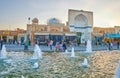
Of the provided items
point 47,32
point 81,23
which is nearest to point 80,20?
point 81,23

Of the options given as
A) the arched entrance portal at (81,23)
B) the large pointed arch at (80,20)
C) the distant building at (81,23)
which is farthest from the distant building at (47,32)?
the large pointed arch at (80,20)

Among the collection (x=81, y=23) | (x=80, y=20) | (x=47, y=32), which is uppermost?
(x=80, y=20)

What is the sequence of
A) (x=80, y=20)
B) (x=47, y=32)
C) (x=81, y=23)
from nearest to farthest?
(x=47, y=32) → (x=81, y=23) → (x=80, y=20)

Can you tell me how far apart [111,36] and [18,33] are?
21844 millimetres

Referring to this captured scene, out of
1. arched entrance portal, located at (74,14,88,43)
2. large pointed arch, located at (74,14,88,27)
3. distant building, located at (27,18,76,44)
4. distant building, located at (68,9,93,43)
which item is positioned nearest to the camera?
distant building, located at (27,18,76,44)

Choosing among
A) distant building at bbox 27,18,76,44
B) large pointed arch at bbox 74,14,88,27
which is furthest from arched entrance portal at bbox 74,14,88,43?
distant building at bbox 27,18,76,44

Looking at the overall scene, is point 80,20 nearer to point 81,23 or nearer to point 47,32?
point 81,23

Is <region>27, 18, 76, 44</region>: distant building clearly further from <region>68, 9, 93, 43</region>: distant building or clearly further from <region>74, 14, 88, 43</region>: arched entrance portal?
<region>74, 14, 88, 43</region>: arched entrance portal

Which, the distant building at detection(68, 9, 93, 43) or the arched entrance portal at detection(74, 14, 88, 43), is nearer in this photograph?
the distant building at detection(68, 9, 93, 43)

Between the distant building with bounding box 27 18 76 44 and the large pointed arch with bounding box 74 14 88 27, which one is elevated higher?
the large pointed arch with bounding box 74 14 88 27

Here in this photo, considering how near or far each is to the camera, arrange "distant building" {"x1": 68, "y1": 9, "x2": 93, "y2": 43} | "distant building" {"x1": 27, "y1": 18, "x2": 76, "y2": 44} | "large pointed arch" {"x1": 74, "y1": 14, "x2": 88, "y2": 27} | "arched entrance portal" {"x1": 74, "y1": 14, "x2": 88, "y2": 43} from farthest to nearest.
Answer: "large pointed arch" {"x1": 74, "y1": 14, "x2": 88, "y2": 27}, "arched entrance portal" {"x1": 74, "y1": 14, "x2": 88, "y2": 43}, "distant building" {"x1": 68, "y1": 9, "x2": 93, "y2": 43}, "distant building" {"x1": 27, "y1": 18, "x2": 76, "y2": 44}

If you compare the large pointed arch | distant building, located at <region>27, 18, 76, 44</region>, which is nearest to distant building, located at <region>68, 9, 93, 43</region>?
the large pointed arch

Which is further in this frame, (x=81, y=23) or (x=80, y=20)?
(x=80, y=20)

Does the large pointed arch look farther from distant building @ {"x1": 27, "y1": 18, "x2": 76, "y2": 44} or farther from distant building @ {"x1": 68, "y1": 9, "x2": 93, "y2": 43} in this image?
distant building @ {"x1": 27, "y1": 18, "x2": 76, "y2": 44}
